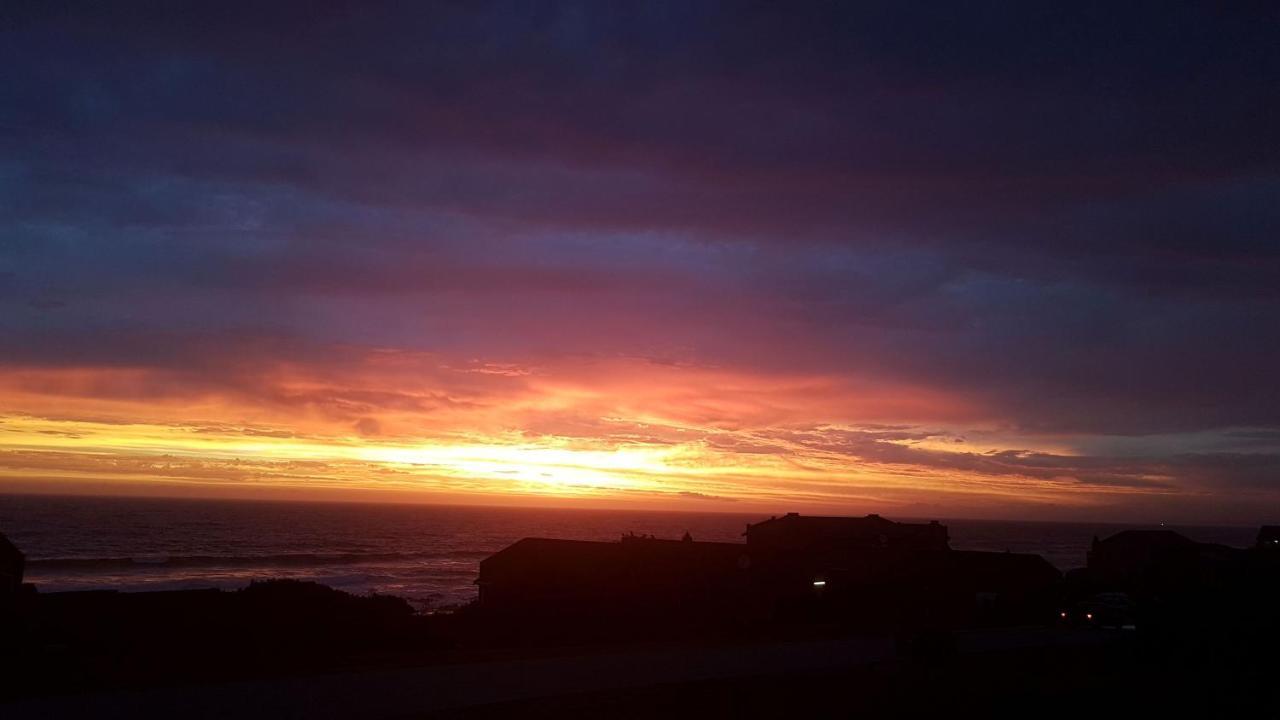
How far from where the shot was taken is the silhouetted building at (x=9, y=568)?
35156 millimetres

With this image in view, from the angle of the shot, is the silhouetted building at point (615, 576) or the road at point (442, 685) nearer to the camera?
the road at point (442, 685)

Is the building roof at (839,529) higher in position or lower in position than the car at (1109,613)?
higher

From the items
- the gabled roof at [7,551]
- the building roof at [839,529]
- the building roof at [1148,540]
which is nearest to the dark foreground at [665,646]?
the gabled roof at [7,551]

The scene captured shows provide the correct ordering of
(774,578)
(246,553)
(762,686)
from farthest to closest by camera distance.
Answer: (246,553), (774,578), (762,686)

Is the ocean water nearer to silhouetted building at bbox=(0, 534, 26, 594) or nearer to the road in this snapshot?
silhouetted building at bbox=(0, 534, 26, 594)

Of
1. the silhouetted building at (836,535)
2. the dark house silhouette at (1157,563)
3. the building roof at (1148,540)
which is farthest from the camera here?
the building roof at (1148,540)

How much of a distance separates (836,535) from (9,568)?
45.1m

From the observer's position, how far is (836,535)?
61969 mm

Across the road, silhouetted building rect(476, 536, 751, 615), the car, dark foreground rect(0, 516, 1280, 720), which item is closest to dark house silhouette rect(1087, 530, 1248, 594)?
dark foreground rect(0, 516, 1280, 720)

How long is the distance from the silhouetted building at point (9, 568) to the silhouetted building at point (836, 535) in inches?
1465

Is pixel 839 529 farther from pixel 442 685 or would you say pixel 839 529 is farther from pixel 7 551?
pixel 442 685

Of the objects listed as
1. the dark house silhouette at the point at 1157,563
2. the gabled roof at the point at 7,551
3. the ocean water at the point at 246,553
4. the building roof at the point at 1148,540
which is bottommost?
the ocean water at the point at 246,553

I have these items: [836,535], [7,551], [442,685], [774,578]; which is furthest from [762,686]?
[836,535]

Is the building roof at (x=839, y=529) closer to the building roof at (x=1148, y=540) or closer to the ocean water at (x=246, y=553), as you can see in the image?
the building roof at (x=1148, y=540)
